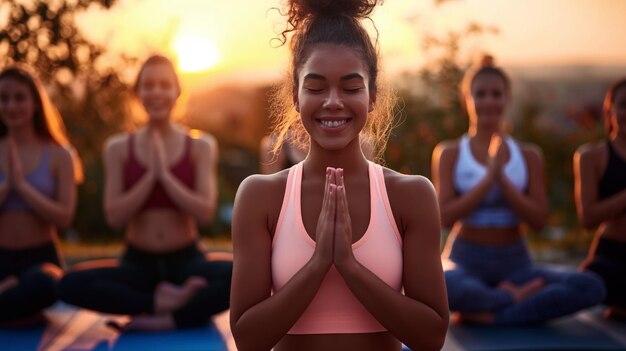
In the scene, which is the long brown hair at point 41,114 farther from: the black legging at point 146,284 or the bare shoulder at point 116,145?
the black legging at point 146,284

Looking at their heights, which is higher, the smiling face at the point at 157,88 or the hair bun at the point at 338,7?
the hair bun at the point at 338,7

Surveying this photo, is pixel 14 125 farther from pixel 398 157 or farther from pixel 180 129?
pixel 398 157

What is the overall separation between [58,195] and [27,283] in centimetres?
52

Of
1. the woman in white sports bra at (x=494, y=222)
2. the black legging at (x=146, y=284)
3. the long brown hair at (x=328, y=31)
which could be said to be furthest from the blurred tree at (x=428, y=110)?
the long brown hair at (x=328, y=31)

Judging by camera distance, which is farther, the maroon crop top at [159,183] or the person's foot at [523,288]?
the maroon crop top at [159,183]

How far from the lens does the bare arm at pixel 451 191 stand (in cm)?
476

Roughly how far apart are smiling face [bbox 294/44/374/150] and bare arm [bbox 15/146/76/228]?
2.85 m

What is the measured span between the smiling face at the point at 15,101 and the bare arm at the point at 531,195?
2.63 metres

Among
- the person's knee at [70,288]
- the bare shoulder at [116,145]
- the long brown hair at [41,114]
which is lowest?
the person's knee at [70,288]

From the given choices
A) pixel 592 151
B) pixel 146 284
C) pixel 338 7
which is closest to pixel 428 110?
pixel 592 151

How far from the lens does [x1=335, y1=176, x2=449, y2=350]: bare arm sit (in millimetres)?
2223

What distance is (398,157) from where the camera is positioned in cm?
824

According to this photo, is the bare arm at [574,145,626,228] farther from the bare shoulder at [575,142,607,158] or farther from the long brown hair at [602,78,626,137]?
the long brown hair at [602,78,626,137]

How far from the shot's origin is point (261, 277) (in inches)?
91.8
